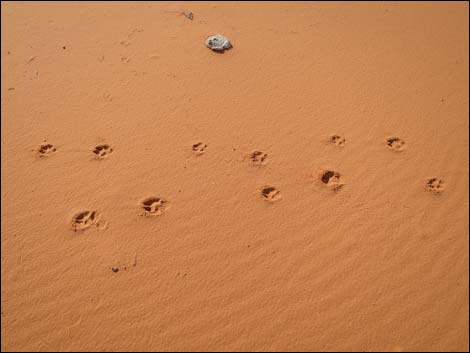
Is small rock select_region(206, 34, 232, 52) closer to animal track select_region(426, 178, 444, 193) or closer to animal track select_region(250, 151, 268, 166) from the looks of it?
animal track select_region(250, 151, 268, 166)

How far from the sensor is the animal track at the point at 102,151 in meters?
3.13

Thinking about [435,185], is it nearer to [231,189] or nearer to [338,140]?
[338,140]

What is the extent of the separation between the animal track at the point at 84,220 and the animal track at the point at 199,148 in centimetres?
105

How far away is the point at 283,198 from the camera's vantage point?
286 centimetres

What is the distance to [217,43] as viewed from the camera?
4.11m

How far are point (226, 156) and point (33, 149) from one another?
6.22 ft

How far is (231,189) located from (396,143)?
1.78 meters

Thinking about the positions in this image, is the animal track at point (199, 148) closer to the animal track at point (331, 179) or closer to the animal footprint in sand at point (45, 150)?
the animal track at point (331, 179)

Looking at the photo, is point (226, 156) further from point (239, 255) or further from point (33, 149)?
point (33, 149)

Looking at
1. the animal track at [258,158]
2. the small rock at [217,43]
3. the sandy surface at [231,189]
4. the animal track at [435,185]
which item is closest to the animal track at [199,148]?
the sandy surface at [231,189]

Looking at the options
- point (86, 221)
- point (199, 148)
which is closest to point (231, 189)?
point (199, 148)

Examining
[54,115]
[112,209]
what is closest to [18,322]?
[112,209]

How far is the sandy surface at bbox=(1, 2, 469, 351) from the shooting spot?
2363mm

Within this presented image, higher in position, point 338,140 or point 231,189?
point 338,140
